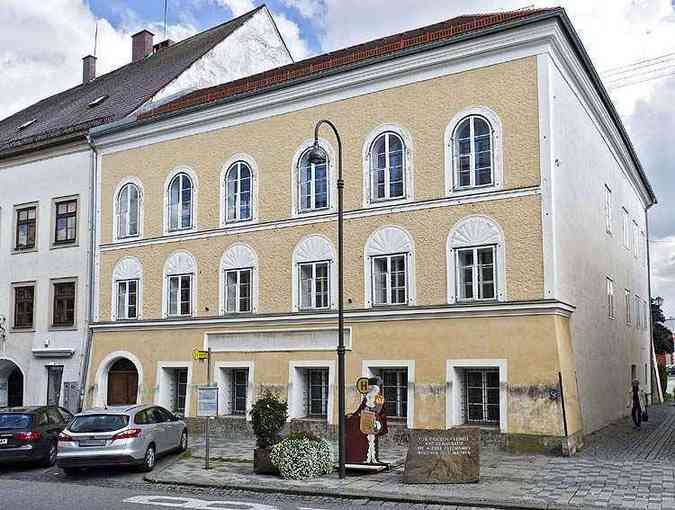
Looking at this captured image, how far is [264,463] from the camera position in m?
16.8

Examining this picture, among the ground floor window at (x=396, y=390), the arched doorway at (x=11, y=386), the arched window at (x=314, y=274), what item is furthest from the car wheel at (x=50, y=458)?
the arched doorway at (x=11, y=386)

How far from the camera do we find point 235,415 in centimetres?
2458

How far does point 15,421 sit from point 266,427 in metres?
6.46

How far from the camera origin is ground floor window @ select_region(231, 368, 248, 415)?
2466 cm

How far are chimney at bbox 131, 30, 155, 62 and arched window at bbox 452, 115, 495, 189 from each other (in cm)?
2313

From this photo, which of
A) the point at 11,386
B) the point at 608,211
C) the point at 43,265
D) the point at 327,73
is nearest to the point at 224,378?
the point at 327,73

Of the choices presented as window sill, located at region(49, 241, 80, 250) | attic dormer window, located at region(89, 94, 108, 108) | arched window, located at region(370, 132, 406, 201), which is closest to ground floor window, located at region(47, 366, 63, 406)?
window sill, located at region(49, 241, 80, 250)

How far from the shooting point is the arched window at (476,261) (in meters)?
20.1

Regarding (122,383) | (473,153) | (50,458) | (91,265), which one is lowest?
(50,458)

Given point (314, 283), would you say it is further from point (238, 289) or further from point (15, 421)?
point (15, 421)

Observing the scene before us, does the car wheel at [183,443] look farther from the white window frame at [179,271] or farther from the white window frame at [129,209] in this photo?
the white window frame at [129,209]

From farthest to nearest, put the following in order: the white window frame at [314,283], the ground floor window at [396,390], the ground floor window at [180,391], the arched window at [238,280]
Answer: the ground floor window at [180,391] < the arched window at [238,280] < the white window frame at [314,283] < the ground floor window at [396,390]

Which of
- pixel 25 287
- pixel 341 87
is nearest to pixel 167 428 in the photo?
pixel 341 87

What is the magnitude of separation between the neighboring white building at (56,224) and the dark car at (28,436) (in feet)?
27.8
